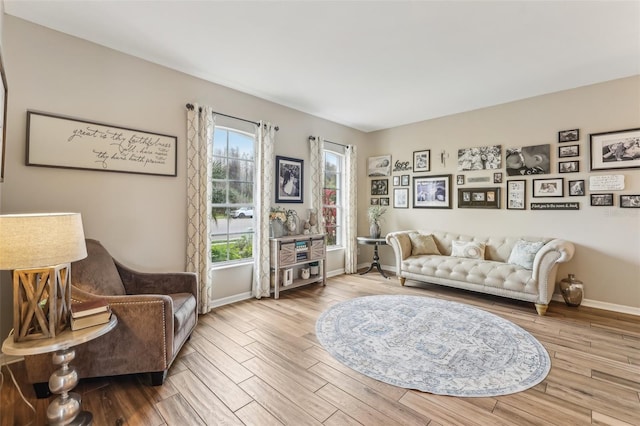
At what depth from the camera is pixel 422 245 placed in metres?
4.64

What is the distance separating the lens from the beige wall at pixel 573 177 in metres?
3.39

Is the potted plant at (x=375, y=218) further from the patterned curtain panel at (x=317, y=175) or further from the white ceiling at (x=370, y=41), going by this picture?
the white ceiling at (x=370, y=41)

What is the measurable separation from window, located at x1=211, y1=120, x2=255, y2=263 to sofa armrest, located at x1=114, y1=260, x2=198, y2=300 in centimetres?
95

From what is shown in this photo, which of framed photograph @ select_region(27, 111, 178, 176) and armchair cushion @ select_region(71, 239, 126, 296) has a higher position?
framed photograph @ select_region(27, 111, 178, 176)

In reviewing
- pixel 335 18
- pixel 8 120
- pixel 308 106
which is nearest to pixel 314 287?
pixel 308 106

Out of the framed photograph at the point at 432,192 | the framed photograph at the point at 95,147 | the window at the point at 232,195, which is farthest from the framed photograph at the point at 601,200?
the framed photograph at the point at 95,147

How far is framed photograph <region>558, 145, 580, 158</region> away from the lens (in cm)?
370

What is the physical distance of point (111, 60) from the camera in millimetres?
2740

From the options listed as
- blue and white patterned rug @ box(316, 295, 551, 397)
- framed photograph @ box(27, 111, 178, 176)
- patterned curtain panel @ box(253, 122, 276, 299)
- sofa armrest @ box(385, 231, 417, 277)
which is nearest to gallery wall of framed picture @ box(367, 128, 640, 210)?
sofa armrest @ box(385, 231, 417, 277)

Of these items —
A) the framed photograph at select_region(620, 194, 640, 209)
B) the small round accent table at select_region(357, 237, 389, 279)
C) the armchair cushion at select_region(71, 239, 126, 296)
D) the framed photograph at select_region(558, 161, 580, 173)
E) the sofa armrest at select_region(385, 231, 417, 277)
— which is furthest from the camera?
the small round accent table at select_region(357, 237, 389, 279)

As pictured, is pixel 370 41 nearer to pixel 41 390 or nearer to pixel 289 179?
pixel 289 179

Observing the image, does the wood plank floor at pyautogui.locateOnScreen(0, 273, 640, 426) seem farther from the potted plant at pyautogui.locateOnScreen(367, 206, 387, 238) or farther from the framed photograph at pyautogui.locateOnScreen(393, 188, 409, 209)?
the framed photograph at pyautogui.locateOnScreen(393, 188, 409, 209)

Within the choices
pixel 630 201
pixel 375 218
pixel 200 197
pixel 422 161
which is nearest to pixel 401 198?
pixel 375 218

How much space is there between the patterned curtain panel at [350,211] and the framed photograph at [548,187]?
2.82 metres
